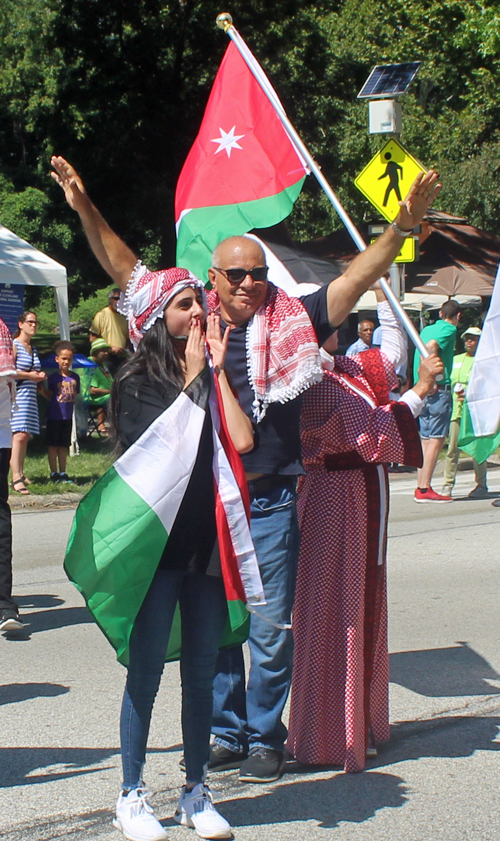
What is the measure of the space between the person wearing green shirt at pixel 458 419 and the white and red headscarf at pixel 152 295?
834cm

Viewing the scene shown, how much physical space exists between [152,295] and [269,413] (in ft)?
2.22

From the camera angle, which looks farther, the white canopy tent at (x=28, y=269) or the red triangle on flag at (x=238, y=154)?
the white canopy tent at (x=28, y=269)

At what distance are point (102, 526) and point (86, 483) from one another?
9097 mm

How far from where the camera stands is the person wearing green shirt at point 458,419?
11344 mm

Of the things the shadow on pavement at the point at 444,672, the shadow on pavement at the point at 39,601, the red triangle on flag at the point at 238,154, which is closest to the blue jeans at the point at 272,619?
the shadow on pavement at the point at 444,672

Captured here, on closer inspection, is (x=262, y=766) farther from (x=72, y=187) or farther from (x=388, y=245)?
(x=72, y=187)

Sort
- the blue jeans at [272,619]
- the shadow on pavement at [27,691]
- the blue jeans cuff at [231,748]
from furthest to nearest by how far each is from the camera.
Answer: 1. the shadow on pavement at [27,691]
2. the blue jeans cuff at [231,748]
3. the blue jeans at [272,619]

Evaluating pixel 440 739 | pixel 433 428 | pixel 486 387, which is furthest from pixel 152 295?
pixel 433 428

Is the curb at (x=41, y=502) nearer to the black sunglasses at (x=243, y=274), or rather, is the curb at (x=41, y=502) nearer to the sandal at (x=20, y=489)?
the sandal at (x=20, y=489)

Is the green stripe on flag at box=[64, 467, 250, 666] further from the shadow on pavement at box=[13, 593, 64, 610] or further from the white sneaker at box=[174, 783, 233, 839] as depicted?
the shadow on pavement at box=[13, 593, 64, 610]

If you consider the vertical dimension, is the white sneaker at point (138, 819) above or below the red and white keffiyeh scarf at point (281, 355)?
below

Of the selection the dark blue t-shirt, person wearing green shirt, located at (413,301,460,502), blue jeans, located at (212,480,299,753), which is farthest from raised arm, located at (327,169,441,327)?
person wearing green shirt, located at (413,301,460,502)

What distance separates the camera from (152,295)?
3.20 meters

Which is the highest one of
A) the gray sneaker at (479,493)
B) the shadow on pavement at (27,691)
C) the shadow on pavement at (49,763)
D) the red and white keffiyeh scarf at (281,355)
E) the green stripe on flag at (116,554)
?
the red and white keffiyeh scarf at (281,355)
